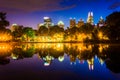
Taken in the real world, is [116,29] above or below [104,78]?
above

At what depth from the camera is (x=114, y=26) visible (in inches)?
2960

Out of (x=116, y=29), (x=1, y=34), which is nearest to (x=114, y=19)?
(x=116, y=29)

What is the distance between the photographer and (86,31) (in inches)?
4793

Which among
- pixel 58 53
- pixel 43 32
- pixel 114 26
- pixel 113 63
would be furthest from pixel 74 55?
pixel 43 32

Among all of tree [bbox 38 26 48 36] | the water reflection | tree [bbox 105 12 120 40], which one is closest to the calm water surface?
the water reflection

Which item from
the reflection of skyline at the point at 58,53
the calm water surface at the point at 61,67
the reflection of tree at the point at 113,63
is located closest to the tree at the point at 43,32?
the reflection of skyline at the point at 58,53

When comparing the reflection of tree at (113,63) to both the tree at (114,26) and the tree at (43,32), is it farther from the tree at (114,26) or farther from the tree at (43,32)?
the tree at (43,32)

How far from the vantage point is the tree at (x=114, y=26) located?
73.9 meters

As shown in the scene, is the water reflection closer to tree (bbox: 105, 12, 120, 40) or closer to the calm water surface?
the calm water surface

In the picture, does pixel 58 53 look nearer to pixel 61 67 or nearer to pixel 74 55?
pixel 74 55

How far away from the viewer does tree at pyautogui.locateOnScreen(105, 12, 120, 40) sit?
7390cm

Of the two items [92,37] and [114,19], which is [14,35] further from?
[114,19]

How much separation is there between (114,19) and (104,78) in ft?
204

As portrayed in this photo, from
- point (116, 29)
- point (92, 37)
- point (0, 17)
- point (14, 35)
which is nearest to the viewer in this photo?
point (116, 29)
